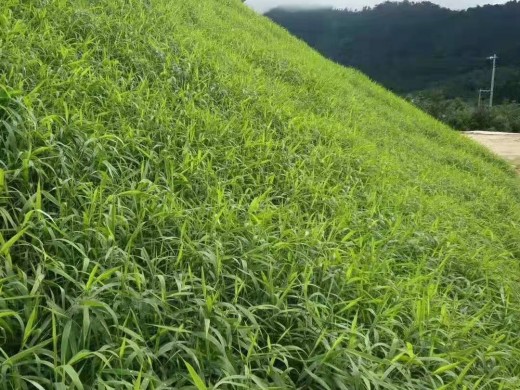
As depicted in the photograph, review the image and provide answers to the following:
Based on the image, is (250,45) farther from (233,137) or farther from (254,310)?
(254,310)

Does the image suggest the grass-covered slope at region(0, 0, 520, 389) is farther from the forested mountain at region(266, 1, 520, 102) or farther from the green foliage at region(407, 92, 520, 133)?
the forested mountain at region(266, 1, 520, 102)

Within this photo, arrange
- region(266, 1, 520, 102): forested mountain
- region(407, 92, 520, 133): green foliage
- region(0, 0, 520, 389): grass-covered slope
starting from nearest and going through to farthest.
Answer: region(0, 0, 520, 389): grass-covered slope < region(407, 92, 520, 133): green foliage < region(266, 1, 520, 102): forested mountain

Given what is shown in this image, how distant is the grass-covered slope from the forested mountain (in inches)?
1540

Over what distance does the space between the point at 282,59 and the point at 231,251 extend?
15.4 feet

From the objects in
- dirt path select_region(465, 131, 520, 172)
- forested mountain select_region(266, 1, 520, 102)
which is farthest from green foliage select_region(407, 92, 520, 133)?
forested mountain select_region(266, 1, 520, 102)

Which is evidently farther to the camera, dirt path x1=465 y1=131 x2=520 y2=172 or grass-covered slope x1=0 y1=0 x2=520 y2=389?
dirt path x1=465 y1=131 x2=520 y2=172

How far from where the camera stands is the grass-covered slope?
4.72 ft

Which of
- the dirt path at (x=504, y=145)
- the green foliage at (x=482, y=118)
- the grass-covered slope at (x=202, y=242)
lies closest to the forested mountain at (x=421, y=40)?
the green foliage at (x=482, y=118)

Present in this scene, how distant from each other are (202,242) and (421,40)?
55980 millimetres

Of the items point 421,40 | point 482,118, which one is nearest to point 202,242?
point 482,118

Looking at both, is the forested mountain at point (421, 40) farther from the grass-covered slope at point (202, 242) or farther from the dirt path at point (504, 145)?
the grass-covered slope at point (202, 242)

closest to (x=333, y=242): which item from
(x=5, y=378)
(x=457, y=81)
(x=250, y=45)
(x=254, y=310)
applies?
(x=254, y=310)

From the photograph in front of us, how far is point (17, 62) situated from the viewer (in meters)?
2.53

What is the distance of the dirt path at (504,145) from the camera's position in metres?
10.4
